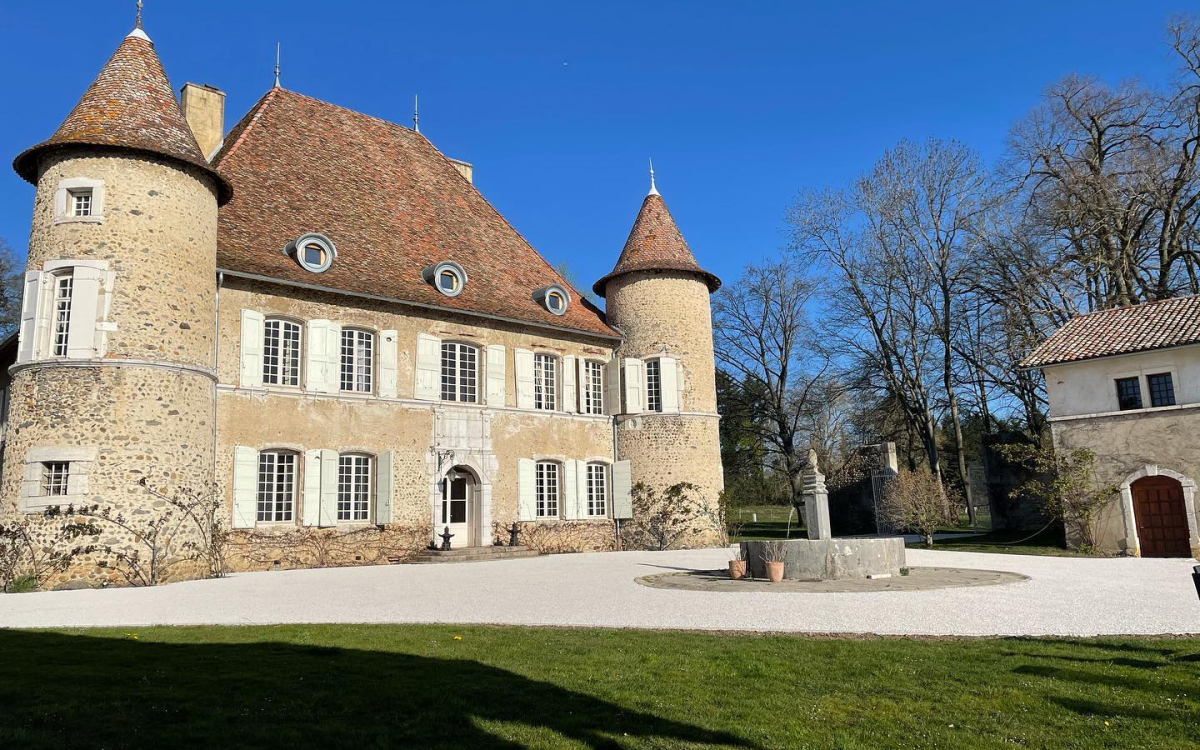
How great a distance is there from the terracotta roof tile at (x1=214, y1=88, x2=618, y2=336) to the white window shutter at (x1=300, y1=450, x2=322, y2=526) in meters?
3.80

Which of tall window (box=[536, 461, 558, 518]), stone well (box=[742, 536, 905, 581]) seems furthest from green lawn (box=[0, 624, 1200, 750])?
tall window (box=[536, 461, 558, 518])

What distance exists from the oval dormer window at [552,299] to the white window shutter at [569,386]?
4.50 feet

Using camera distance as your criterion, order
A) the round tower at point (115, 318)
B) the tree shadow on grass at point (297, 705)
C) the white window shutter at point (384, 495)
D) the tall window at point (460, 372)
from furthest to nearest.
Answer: the tall window at point (460, 372), the white window shutter at point (384, 495), the round tower at point (115, 318), the tree shadow on grass at point (297, 705)

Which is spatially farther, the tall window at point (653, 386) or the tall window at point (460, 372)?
the tall window at point (653, 386)

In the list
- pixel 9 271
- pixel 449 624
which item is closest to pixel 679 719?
pixel 449 624

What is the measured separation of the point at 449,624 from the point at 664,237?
58.6 feet

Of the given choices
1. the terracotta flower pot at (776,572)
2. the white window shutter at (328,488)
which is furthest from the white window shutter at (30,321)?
the terracotta flower pot at (776,572)

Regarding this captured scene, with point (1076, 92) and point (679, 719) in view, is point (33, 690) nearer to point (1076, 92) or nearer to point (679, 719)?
point (679, 719)

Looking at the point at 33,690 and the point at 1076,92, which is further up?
the point at 1076,92

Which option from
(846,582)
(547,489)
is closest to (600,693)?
(846,582)

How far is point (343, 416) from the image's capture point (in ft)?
59.3

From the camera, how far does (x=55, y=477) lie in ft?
45.0

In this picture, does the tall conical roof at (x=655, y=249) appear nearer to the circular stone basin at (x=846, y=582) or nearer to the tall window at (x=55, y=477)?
the circular stone basin at (x=846, y=582)

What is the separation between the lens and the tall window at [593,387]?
2325 cm
